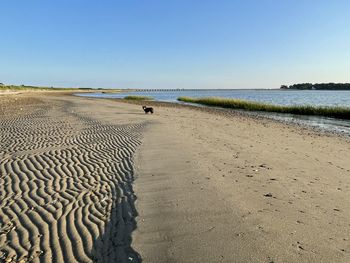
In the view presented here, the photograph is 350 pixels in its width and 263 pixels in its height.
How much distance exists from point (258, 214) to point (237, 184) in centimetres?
189

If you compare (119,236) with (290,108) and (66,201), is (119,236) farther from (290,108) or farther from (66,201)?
(290,108)

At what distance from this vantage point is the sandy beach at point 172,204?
4648 millimetres

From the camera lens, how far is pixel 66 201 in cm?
681

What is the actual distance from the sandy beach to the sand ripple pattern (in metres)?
0.02

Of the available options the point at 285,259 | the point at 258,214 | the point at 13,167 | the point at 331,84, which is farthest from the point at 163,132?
the point at 331,84

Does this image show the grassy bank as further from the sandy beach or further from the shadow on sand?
the shadow on sand

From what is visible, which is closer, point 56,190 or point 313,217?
point 313,217

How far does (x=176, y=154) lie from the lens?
1126cm

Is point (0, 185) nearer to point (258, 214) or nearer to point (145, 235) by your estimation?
point (145, 235)

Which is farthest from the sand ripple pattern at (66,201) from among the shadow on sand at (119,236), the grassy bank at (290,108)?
the grassy bank at (290,108)

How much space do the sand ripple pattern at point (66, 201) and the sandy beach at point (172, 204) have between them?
0.08 feet

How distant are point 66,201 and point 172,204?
229 centimetres

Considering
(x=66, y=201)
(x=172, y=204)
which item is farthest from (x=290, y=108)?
(x=66, y=201)

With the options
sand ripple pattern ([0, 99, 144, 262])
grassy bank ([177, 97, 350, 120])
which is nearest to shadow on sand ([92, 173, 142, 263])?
sand ripple pattern ([0, 99, 144, 262])
